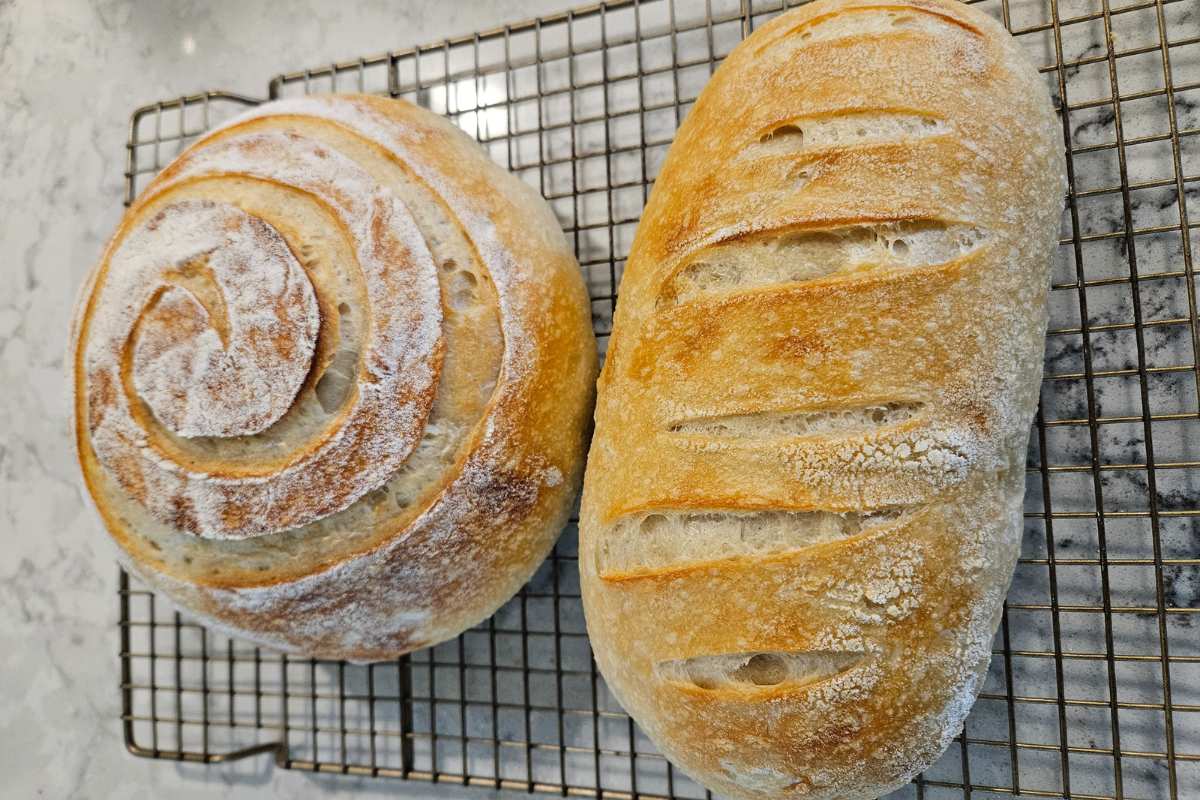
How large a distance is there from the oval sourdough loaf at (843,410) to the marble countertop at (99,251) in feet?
0.69

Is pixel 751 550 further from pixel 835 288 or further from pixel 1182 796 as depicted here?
pixel 1182 796

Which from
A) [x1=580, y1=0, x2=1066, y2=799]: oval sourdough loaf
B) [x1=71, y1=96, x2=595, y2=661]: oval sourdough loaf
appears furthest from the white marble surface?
[x1=580, y1=0, x2=1066, y2=799]: oval sourdough loaf

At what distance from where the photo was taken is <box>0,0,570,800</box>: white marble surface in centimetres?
148

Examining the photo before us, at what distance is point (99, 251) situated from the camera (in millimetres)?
1499

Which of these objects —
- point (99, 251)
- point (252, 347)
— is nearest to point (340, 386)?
point (252, 347)

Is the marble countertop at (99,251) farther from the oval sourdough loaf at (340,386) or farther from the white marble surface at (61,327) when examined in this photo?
the oval sourdough loaf at (340,386)

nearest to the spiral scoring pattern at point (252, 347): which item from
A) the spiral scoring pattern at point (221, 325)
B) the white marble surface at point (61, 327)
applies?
the spiral scoring pattern at point (221, 325)

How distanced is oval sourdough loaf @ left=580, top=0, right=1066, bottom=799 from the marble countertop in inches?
8.3

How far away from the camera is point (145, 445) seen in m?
1.06

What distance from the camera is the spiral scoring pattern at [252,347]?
39.0 inches

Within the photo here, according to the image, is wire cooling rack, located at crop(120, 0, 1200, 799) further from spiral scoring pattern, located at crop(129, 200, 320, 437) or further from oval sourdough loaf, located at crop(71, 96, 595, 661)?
spiral scoring pattern, located at crop(129, 200, 320, 437)

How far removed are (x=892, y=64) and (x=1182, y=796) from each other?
0.90 meters

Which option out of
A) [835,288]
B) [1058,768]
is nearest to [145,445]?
[835,288]

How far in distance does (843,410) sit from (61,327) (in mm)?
1375
